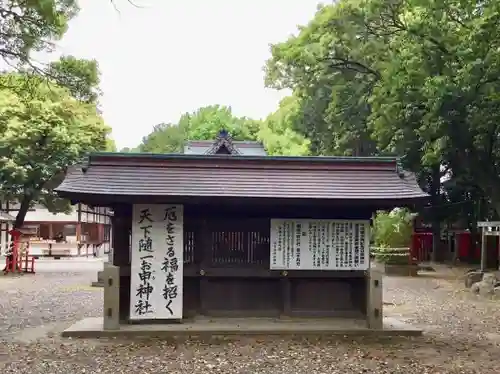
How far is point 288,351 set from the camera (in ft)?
34.8

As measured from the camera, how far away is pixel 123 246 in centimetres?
1273

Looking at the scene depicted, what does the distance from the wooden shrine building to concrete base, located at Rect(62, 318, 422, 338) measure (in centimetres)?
26

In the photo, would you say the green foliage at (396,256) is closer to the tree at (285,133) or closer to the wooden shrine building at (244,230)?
the tree at (285,133)

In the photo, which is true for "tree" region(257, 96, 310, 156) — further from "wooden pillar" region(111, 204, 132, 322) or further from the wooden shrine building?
"wooden pillar" region(111, 204, 132, 322)

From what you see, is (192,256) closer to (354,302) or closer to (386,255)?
(354,302)

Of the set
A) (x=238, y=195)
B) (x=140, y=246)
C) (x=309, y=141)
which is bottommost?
(x=140, y=246)

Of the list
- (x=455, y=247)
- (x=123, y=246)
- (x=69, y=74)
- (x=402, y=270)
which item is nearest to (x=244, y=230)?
(x=123, y=246)

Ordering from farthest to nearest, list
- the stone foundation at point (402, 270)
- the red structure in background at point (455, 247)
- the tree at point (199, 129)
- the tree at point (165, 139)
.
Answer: the tree at point (165, 139)
the tree at point (199, 129)
the red structure in background at point (455, 247)
the stone foundation at point (402, 270)

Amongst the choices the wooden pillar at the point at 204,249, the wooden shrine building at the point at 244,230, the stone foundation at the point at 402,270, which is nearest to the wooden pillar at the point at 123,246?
the wooden shrine building at the point at 244,230

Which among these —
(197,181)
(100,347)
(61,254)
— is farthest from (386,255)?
(61,254)

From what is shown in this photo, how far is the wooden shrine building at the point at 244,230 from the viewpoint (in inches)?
483

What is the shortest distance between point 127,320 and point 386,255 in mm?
18903

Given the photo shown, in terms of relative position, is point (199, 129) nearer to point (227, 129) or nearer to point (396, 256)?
point (227, 129)

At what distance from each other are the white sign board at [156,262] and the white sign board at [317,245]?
6.54 ft
